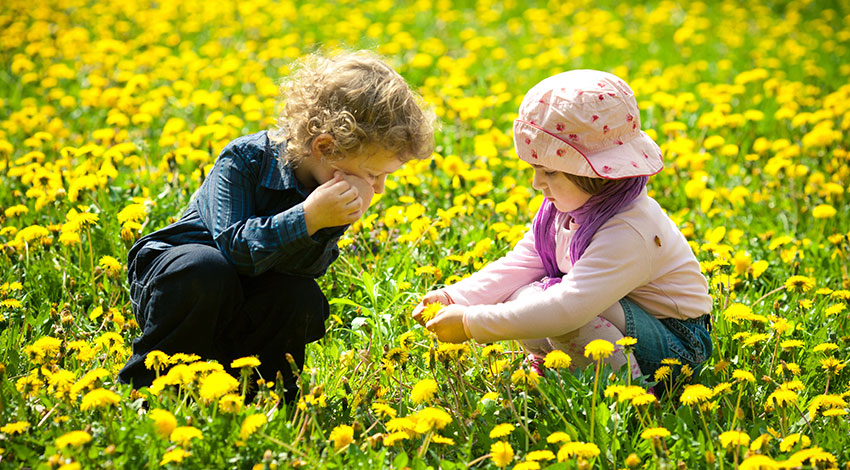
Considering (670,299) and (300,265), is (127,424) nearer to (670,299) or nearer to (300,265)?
(300,265)

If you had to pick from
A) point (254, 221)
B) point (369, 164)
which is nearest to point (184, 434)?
point (254, 221)

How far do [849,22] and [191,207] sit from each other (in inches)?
300

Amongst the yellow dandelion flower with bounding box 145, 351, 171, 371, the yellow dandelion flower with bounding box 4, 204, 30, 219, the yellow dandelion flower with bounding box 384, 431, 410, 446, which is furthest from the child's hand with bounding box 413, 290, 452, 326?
the yellow dandelion flower with bounding box 4, 204, 30, 219

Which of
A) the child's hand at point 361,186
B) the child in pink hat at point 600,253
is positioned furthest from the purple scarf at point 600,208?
the child's hand at point 361,186

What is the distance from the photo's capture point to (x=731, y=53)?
22.4 ft

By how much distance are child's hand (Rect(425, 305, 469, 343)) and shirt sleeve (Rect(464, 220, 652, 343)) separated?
0.04 metres

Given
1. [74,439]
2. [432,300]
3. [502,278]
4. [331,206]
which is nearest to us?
[74,439]

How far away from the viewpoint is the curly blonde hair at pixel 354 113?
2240 millimetres

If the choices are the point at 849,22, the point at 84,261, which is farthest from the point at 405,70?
the point at 849,22

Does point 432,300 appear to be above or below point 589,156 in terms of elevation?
below

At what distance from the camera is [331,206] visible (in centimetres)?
214

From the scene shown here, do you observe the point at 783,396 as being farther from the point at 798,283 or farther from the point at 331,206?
the point at 331,206

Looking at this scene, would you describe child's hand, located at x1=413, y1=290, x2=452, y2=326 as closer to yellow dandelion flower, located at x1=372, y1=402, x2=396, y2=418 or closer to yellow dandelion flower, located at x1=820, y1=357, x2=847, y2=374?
yellow dandelion flower, located at x1=372, y1=402, x2=396, y2=418

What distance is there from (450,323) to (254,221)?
0.59 m
